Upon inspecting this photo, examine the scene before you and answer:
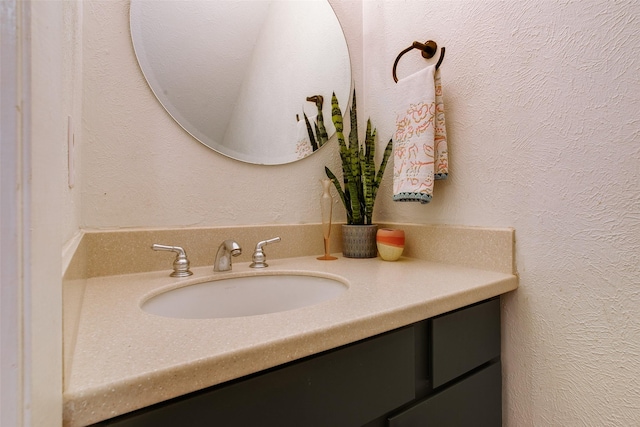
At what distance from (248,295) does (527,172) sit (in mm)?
730

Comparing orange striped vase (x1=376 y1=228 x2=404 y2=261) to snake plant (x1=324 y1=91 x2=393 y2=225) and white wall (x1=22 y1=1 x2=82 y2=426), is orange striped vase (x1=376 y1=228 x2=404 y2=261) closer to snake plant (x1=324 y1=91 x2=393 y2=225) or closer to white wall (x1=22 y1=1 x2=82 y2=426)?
snake plant (x1=324 y1=91 x2=393 y2=225)

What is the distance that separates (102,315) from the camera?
50 centimetres

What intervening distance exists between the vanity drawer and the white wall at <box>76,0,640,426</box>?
0.24 ft

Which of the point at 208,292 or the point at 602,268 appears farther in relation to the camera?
the point at 208,292

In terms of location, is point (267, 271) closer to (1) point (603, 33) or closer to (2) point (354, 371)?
(2) point (354, 371)

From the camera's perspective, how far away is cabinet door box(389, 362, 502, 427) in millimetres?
571

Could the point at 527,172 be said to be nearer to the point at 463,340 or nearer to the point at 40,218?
the point at 463,340

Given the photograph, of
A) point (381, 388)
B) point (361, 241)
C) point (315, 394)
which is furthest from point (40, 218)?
point (361, 241)

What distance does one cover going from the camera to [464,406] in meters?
0.67

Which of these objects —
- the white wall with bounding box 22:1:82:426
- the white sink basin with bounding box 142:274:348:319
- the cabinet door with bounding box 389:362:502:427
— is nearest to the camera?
the white wall with bounding box 22:1:82:426

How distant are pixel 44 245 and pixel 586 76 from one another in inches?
35.5

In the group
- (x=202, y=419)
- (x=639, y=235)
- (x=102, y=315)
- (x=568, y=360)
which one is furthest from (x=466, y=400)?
(x=102, y=315)

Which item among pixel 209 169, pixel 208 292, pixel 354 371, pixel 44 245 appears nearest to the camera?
pixel 44 245

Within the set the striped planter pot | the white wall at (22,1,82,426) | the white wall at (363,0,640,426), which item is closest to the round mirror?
the striped planter pot
